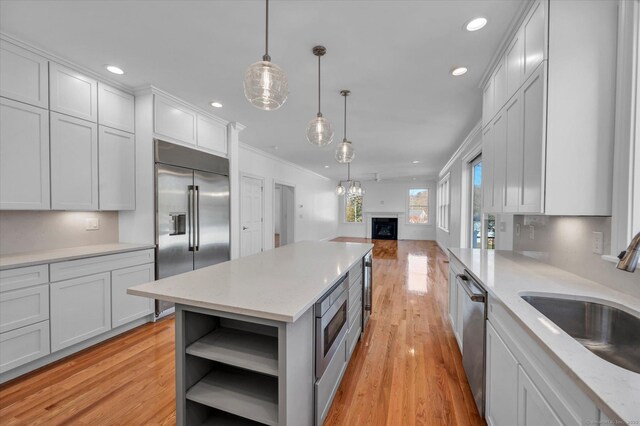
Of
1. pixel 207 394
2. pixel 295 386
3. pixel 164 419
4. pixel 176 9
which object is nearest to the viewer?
pixel 295 386

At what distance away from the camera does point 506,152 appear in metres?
2.08

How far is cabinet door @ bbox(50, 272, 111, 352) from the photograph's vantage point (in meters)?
2.28

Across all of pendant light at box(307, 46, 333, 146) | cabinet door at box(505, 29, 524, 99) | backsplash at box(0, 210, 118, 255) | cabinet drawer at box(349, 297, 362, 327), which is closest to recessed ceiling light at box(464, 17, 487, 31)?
cabinet door at box(505, 29, 524, 99)

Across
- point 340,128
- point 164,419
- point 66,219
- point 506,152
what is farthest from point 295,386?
point 340,128

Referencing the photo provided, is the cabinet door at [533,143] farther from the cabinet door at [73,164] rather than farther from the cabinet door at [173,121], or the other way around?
the cabinet door at [73,164]

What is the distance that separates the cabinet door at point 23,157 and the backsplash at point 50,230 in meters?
0.28

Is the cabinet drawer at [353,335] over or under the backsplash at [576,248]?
under

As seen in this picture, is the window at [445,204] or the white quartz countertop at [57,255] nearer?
the white quartz countertop at [57,255]

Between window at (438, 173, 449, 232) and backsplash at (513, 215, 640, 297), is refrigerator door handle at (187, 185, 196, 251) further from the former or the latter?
window at (438, 173, 449, 232)

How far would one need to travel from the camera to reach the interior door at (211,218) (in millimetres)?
3580

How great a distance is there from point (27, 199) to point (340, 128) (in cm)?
373

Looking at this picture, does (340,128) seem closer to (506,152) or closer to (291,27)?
(291,27)

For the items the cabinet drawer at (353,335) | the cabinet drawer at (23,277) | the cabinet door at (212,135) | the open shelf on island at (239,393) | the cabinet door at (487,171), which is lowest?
the cabinet drawer at (353,335)

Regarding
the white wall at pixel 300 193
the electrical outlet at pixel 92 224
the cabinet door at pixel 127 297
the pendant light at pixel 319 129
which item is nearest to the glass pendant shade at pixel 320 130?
the pendant light at pixel 319 129
